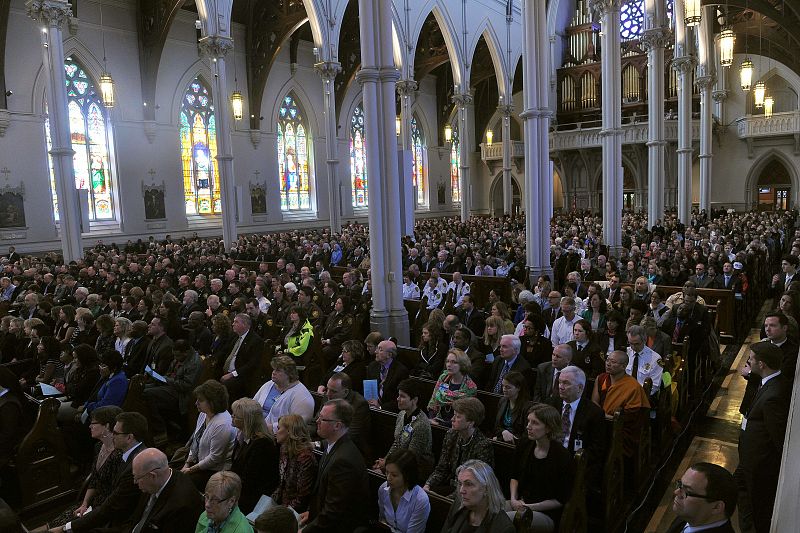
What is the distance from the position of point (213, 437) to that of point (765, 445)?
3.96 meters

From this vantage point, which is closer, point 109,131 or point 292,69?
point 109,131

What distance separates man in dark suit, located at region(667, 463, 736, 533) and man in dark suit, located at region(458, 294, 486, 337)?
17.4 ft

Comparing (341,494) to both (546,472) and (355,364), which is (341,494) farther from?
(355,364)

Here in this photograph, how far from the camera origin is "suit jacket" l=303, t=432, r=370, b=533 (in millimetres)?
3609

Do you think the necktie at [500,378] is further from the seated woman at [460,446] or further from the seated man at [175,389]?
the seated man at [175,389]

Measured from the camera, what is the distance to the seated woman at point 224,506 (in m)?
3.21

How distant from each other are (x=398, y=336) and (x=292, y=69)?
23463mm

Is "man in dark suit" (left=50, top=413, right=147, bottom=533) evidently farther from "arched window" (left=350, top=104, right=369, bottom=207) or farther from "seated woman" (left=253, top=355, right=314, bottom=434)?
"arched window" (left=350, top=104, right=369, bottom=207)

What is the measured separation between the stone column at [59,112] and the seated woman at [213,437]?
14.5 meters

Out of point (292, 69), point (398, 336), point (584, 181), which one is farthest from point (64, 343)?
point (584, 181)

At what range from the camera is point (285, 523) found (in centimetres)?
288

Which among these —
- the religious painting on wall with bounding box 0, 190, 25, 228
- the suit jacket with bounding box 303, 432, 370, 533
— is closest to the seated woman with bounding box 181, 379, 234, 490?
the suit jacket with bounding box 303, 432, 370, 533

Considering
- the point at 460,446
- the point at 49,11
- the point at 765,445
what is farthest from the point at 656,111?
the point at 49,11

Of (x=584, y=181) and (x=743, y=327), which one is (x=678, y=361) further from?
(x=584, y=181)
